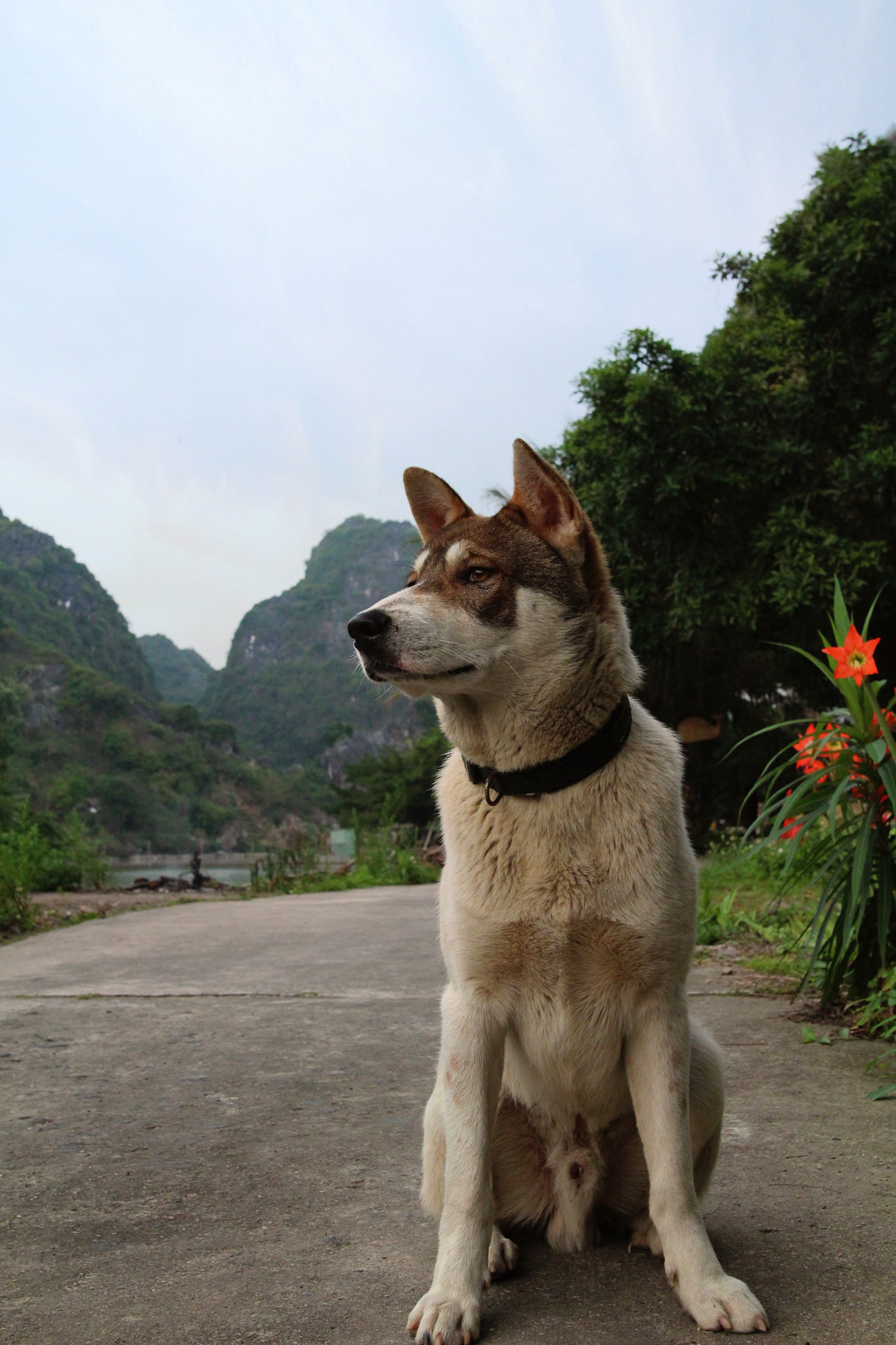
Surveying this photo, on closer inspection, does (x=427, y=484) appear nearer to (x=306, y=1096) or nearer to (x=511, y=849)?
(x=511, y=849)

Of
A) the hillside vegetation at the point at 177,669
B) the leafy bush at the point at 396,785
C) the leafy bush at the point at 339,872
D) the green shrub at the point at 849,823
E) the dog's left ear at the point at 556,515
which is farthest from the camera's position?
the hillside vegetation at the point at 177,669

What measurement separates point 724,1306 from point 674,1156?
0.84 feet

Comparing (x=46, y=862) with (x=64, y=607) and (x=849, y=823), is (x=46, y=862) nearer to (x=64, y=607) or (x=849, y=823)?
(x=849, y=823)

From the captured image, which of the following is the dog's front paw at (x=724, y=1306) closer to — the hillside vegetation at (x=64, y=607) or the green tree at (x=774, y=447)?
the green tree at (x=774, y=447)

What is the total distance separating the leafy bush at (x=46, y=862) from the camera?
23.1 ft

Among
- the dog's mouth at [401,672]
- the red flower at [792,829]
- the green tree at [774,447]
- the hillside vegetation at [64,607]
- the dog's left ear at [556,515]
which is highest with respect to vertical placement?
the hillside vegetation at [64,607]

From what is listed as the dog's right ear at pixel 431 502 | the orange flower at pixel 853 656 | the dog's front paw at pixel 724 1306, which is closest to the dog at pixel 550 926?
the dog's front paw at pixel 724 1306

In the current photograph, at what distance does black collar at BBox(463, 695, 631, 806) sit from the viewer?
2086 mm

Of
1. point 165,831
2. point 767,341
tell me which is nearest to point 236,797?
point 165,831

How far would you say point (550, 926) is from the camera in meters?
1.95

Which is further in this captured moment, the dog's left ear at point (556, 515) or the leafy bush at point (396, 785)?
the leafy bush at point (396, 785)

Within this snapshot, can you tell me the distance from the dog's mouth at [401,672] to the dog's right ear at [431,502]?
56 cm

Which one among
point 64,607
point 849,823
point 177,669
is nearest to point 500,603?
point 849,823

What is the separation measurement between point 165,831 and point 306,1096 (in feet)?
158
